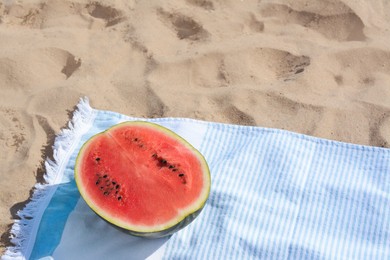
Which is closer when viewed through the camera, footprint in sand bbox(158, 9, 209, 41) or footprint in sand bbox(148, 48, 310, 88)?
footprint in sand bbox(148, 48, 310, 88)

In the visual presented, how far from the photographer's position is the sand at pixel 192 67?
2.50 m

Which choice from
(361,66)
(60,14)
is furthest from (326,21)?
(60,14)

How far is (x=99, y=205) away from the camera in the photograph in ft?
6.53

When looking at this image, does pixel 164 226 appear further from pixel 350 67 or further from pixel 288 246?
pixel 350 67

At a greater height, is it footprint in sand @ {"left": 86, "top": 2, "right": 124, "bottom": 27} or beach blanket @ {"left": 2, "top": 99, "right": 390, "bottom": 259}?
footprint in sand @ {"left": 86, "top": 2, "right": 124, "bottom": 27}

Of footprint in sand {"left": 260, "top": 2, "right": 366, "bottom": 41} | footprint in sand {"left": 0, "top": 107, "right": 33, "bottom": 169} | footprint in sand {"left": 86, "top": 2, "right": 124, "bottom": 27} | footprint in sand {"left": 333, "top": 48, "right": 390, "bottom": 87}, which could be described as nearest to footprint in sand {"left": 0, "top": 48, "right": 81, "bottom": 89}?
footprint in sand {"left": 0, "top": 107, "right": 33, "bottom": 169}

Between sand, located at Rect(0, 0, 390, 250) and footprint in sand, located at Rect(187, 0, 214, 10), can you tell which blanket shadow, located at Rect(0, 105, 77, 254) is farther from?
footprint in sand, located at Rect(187, 0, 214, 10)

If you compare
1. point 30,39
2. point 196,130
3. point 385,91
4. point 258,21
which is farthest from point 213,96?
point 30,39

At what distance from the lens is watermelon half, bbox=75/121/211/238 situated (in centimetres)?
196

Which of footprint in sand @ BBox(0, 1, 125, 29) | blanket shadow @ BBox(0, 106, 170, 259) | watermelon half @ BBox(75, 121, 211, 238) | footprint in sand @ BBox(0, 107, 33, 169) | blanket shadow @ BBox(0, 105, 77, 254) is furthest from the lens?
footprint in sand @ BBox(0, 1, 125, 29)

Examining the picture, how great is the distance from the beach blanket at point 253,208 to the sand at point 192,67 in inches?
4.2

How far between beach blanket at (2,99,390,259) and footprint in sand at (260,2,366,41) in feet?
2.50

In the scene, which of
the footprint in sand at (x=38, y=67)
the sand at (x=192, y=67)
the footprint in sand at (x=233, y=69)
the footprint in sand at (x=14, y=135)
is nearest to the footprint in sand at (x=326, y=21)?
the sand at (x=192, y=67)

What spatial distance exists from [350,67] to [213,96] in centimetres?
69
